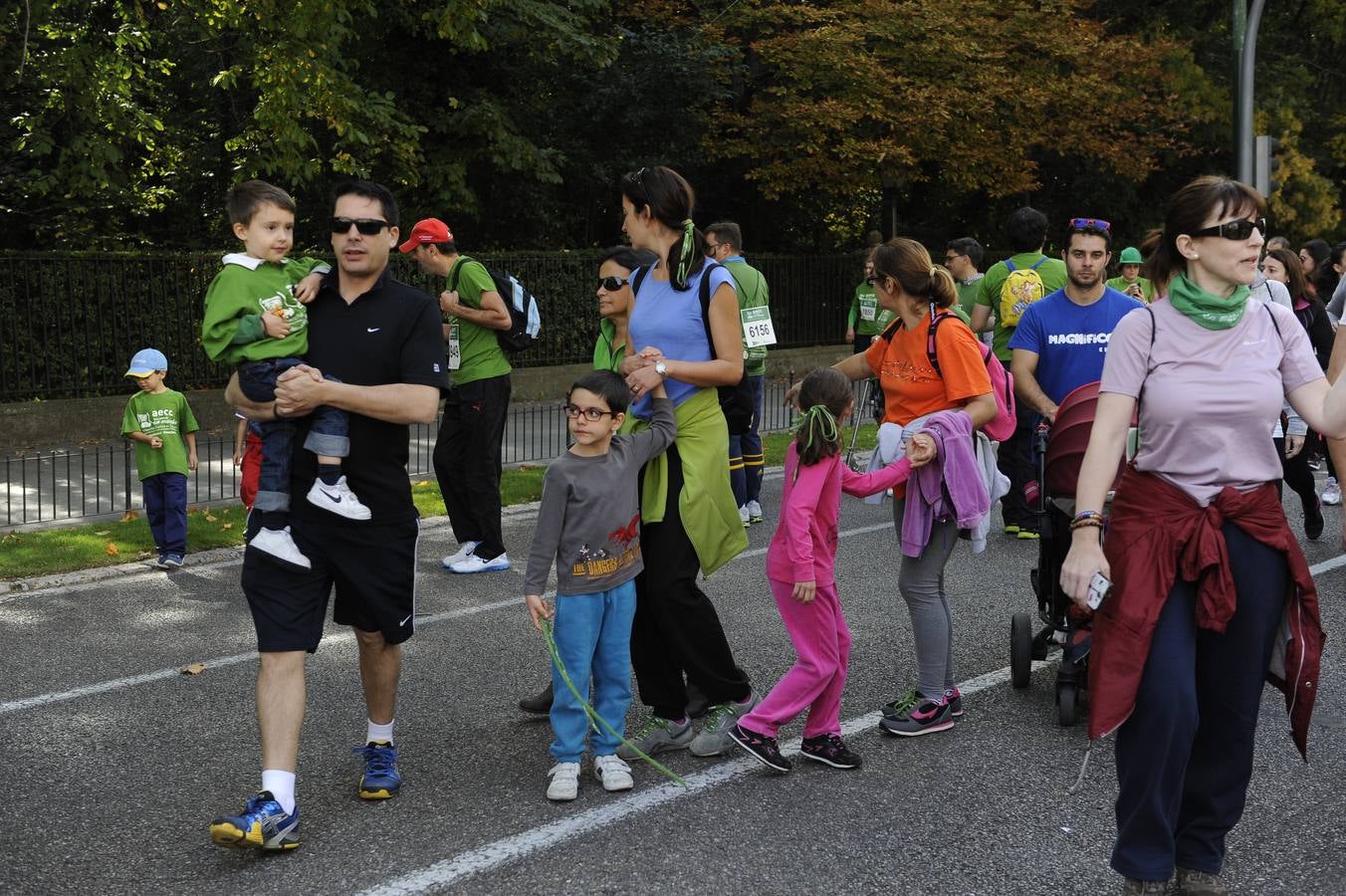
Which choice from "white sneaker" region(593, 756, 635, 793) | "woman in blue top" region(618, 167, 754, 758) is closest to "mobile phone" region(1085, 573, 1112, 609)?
"woman in blue top" region(618, 167, 754, 758)

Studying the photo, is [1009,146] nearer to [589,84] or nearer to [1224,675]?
[589,84]

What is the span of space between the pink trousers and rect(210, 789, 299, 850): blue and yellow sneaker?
5.25 ft

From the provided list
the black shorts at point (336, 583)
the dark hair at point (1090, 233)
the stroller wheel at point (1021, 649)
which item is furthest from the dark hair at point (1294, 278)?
the black shorts at point (336, 583)

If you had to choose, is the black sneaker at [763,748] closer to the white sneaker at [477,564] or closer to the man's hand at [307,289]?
the man's hand at [307,289]

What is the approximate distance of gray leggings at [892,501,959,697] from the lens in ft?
18.6

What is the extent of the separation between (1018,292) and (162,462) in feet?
18.2

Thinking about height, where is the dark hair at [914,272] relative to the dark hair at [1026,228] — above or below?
below

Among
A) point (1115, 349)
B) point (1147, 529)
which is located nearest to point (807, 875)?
point (1147, 529)

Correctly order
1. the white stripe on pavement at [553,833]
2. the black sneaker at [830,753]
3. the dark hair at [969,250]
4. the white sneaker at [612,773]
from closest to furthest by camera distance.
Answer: the white stripe on pavement at [553,833]
the white sneaker at [612,773]
the black sneaker at [830,753]
the dark hair at [969,250]

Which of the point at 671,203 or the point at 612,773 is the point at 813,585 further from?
the point at 671,203

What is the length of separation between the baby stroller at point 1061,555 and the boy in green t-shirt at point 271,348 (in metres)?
2.78

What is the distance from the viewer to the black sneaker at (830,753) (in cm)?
528

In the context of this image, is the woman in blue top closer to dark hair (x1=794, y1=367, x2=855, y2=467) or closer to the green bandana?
dark hair (x1=794, y1=367, x2=855, y2=467)

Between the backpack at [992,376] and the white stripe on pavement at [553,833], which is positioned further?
the backpack at [992,376]
